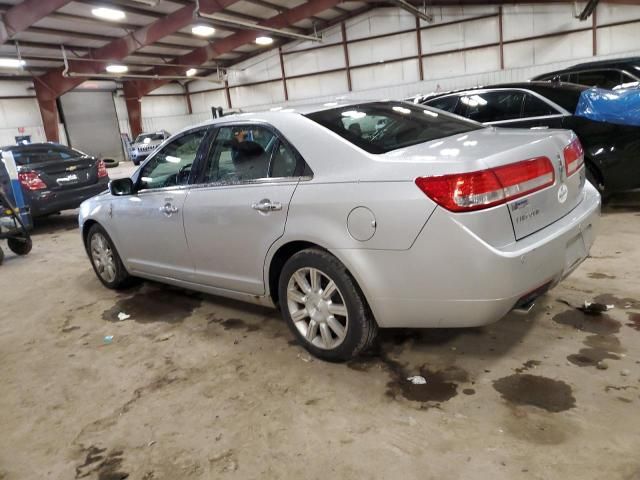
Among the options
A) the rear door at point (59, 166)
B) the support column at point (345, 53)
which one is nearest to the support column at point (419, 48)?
the support column at point (345, 53)

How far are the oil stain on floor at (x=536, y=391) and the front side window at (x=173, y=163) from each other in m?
2.38

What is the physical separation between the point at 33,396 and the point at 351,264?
6.62 feet

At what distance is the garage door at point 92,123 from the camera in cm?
2272

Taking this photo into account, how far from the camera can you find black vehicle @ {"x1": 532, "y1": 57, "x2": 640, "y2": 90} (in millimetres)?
6941

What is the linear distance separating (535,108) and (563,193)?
127 inches

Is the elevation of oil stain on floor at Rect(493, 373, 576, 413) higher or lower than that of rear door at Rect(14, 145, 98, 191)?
lower

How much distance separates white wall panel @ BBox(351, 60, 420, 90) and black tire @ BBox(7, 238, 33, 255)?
1745 cm

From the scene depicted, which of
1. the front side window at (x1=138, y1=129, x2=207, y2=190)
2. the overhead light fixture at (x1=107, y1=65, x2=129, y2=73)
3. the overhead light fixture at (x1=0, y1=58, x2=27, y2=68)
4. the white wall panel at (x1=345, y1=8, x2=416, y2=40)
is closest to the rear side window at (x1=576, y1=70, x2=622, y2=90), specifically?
the front side window at (x1=138, y1=129, x2=207, y2=190)

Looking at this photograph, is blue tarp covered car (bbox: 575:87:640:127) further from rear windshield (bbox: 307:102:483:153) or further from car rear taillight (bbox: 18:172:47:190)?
car rear taillight (bbox: 18:172:47:190)

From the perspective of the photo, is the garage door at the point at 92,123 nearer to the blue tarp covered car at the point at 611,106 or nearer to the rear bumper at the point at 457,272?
the blue tarp covered car at the point at 611,106

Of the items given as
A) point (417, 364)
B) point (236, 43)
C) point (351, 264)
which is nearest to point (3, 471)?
point (351, 264)

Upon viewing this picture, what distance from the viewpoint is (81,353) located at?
3277 millimetres

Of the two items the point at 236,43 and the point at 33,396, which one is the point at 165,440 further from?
the point at 236,43

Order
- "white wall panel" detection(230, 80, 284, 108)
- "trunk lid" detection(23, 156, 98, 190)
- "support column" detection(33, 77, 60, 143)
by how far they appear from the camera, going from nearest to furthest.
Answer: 1. "trunk lid" detection(23, 156, 98, 190)
2. "support column" detection(33, 77, 60, 143)
3. "white wall panel" detection(230, 80, 284, 108)
